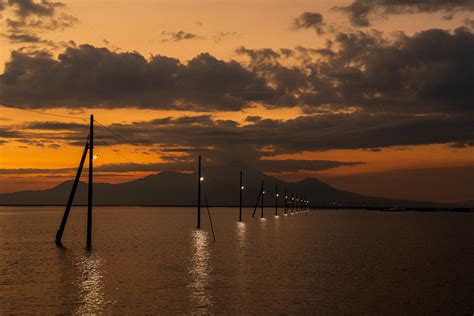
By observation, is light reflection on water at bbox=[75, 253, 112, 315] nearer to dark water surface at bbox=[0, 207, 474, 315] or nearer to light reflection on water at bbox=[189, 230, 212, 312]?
dark water surface at bbox=[0, 207, 474, 315]

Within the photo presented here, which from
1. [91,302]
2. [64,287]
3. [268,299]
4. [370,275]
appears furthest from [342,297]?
[64,287]

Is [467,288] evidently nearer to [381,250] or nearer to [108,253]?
[381,250]

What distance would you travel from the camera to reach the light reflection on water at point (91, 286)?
2861 cm

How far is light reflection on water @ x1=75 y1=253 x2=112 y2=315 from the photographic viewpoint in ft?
93.9

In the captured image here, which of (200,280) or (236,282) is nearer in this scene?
(236,282)

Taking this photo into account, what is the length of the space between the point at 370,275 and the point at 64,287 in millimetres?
20092

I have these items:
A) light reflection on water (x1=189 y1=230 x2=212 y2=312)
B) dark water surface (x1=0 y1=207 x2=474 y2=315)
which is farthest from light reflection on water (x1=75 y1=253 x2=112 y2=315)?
light reflection on water (x1=189 y1=230 x2=212 y2=312)

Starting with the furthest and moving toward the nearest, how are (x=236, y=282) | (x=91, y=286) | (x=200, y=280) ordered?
(x=200, y=280) → (x=236, y=282) → (x=91, y=286)

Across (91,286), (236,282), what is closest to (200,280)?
(236,282)

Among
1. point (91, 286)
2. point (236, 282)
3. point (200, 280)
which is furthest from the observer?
point (200, 280)

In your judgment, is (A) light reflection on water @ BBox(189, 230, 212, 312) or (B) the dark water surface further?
(A) light reflection on water @ BBox(189, 230, 212, 312)

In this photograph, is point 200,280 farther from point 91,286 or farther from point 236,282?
point 91,286

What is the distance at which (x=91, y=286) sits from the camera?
35688 mm

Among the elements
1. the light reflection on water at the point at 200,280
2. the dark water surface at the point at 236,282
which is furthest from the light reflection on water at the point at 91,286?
the light reflection on water at the point at 200,280
